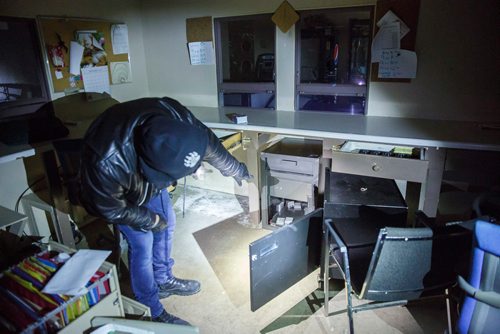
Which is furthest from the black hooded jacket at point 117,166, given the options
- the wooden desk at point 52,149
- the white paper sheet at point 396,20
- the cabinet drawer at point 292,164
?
the white paper sheet at point 396,20

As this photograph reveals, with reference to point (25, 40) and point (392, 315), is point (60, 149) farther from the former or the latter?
point (392, 315)

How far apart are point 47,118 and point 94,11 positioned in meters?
0.94

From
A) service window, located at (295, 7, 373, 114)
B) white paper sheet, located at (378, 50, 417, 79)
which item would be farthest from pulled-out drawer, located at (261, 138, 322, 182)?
white paper sheet, located at (378, 50, 417, 79)

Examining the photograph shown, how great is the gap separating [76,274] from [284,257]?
927mm

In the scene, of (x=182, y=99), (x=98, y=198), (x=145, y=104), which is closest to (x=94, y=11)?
(x=182, y=99)

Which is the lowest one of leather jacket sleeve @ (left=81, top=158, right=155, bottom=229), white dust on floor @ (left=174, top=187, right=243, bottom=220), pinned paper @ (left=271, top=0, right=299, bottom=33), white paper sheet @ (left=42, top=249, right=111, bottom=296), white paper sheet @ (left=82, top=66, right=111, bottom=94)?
white dust on floor @ (left=174, top=187, right=243, bottom=220)

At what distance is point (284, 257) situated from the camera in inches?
68.0

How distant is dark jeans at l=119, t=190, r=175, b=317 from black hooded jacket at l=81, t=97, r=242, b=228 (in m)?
0.18

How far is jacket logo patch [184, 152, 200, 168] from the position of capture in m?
1.21

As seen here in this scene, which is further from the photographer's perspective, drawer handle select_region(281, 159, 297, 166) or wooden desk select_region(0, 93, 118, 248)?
drawer handle select_region(281, 159, 297, 166)

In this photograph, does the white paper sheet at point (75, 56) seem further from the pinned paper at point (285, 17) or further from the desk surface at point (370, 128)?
the pinned paper at point (285, 17)

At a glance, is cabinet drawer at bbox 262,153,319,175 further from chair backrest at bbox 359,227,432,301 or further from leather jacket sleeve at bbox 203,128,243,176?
chair backrest at bbox 359,227,432,301

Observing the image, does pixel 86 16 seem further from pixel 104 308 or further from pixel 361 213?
pixel 361 213

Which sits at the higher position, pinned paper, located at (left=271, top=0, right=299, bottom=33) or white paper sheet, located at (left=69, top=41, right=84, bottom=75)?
pinned paper, located at (left=271, top=0, right=299, bottom=33)
